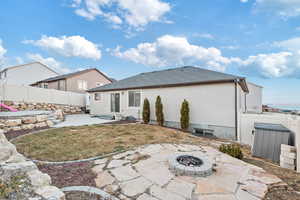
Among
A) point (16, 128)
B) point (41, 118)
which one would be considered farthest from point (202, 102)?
point (16, 128)

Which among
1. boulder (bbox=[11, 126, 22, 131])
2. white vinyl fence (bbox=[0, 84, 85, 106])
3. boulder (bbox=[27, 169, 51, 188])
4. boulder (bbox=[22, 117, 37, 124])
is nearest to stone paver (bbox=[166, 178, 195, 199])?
boulder (bbox=[27, 169, 51, 188])

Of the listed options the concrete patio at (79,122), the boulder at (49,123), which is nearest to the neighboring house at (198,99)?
the concrete patio at (79,122)

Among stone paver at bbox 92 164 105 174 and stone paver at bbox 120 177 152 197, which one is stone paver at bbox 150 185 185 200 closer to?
stone paver at bbox 120 177 152 197

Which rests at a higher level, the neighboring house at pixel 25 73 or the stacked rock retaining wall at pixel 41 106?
the neighboring house at pixel 25 73

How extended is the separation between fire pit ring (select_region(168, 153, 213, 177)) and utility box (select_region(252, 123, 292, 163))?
2544 millimetres

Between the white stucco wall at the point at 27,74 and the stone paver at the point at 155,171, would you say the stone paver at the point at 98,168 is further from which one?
the white stucco wall at the point at 27,74

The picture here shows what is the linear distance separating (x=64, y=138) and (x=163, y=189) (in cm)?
462

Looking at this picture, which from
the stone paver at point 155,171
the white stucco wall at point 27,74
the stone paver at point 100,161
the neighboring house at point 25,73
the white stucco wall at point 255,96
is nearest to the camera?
the stone paver at point 155,171

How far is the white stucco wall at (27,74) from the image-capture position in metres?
19.7

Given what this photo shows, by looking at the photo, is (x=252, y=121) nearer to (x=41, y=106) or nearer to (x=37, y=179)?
(x=37, y=179)

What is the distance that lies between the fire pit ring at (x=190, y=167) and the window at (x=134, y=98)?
711 cm

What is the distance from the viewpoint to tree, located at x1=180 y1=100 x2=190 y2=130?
24.5 feet

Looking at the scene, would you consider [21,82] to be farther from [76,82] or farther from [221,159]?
[221,159]

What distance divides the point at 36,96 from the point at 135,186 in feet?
43.6
